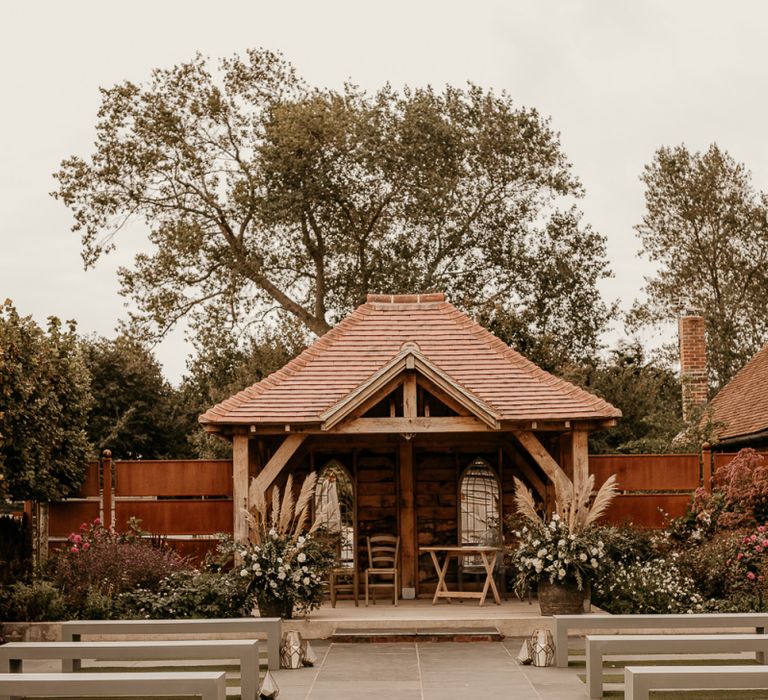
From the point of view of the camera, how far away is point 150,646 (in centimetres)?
1047

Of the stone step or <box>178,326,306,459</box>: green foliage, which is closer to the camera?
the stone step

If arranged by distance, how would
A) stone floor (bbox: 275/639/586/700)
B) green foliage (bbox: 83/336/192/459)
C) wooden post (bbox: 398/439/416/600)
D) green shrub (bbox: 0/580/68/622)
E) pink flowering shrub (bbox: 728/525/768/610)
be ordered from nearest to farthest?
stone floor (bbox: 275/639/586/700) → green shrub (bbox: 0/580/68/622) → pink flowering shrub (bbox: 728/525/768/610) → wooden post (bbox: 398/439/416/600) → green foliage (bbox: 83/336/192/459)

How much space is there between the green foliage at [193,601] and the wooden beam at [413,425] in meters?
2.59

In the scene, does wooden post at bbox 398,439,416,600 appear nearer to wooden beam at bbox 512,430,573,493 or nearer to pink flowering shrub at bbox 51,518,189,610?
wooden beam at bbox 512,430,573,493

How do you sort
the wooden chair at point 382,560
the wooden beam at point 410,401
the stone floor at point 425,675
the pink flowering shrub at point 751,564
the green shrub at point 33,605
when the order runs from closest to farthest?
the stone floor at point 425,675 → the green shrub at point 33,605 → the pink flowering shrub at point 751,564 → the wooden beam at point 410,401 → the wooden chair at point 382,560

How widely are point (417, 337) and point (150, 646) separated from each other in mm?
9609

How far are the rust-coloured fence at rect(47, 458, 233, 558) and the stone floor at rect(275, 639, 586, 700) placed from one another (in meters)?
4.25

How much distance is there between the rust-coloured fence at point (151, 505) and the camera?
18.2 m

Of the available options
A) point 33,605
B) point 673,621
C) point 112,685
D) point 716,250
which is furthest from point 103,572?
point 716,250

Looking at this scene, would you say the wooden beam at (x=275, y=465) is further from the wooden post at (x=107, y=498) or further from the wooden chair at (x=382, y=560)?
the wooden post at (x=107, y=498)

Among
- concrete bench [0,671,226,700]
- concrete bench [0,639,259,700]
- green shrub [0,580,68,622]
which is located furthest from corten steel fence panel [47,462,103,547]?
concrete bench [0,671,226,700]

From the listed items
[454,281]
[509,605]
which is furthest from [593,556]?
[454,281]

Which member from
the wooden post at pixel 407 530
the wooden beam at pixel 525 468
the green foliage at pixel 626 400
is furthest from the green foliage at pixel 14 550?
the green foliage at pixel 626 400

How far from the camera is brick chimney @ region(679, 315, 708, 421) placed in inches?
1104
